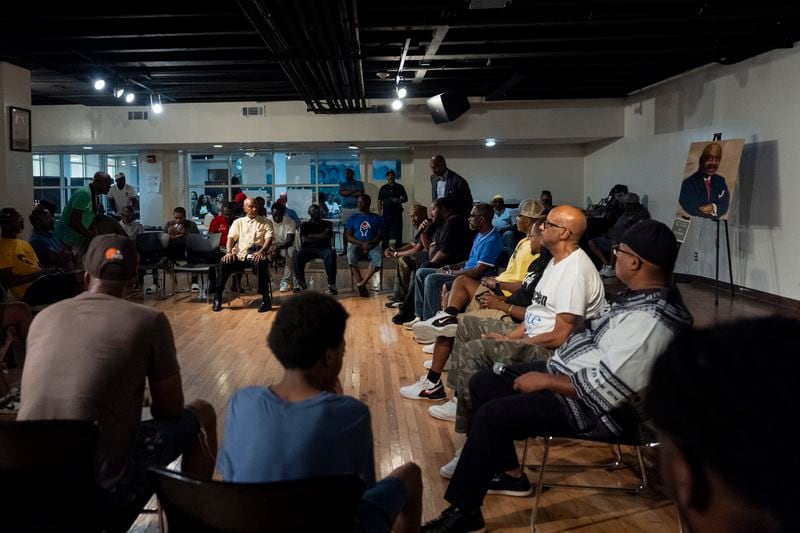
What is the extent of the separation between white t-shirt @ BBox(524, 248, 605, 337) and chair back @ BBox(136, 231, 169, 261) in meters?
6.67

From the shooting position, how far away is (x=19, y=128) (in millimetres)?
7824

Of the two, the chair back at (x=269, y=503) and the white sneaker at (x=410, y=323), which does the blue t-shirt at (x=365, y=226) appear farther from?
the chair back at (x=269, y=503)

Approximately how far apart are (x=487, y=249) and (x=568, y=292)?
2532 millimetres

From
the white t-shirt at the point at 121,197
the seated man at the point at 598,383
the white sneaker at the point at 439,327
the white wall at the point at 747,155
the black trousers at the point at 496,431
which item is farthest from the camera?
the white t-shirt at the point at 121,197

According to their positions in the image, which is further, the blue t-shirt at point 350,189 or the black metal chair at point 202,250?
the blue t-shirt at point 350,189

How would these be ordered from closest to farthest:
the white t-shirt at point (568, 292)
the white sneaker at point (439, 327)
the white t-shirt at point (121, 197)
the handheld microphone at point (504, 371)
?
the handheld microphone at point (504, 371) < the white t-shirt at point (568, 292) < the white sneaker at point (439, 327) < the white t-shirt at point (121, 197)

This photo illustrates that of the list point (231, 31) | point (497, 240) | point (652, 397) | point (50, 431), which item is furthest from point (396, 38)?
point (652, 397)

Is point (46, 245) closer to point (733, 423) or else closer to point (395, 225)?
point (733, 423)

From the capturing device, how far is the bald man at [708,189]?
7977 mm

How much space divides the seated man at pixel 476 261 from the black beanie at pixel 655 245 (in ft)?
10.1

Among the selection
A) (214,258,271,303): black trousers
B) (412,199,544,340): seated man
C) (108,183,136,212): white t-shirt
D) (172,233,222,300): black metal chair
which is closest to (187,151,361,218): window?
(108,183,136,212): white t-shirt

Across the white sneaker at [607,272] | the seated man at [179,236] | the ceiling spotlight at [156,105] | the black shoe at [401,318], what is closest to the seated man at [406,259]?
the black shoe at [401,318]

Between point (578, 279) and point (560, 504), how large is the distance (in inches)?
39.4

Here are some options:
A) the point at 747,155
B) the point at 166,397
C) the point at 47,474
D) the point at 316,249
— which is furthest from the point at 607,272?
the point at 47,474
